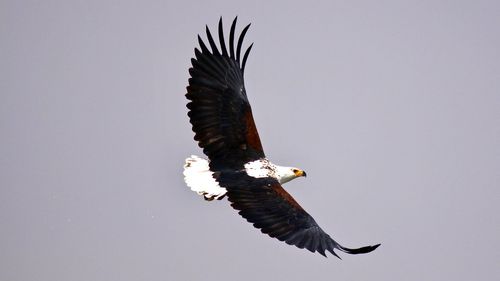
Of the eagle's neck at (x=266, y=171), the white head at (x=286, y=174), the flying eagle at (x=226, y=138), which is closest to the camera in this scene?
the flying eagle at (x=226, y=138)

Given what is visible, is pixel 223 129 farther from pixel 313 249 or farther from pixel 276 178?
pixel 313 249

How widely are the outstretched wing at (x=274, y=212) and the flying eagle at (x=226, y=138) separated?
1 centimetres

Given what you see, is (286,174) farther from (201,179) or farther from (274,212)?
(201,179)

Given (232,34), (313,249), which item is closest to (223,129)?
(232,34)

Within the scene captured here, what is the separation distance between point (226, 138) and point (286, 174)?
101cm

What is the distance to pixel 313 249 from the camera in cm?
1074

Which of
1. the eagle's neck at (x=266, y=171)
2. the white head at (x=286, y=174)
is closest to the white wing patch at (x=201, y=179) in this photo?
the eagle's neck at (x=266, y=171)

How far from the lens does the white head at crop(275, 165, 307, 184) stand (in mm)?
12008

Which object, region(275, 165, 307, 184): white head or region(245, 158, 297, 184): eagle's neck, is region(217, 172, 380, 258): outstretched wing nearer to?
region(245, 158, 297, 184): eagle's neck

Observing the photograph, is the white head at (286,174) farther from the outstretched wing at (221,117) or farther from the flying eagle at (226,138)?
the outstretched wing at (221,117)

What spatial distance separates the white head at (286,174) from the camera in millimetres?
12008

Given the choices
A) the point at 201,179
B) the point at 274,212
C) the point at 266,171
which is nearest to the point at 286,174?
the point at 266,171

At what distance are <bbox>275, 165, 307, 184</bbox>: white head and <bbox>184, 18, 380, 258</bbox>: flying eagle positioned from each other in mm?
21

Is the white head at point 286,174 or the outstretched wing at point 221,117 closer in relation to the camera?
the outstretched wing at point 221,117
